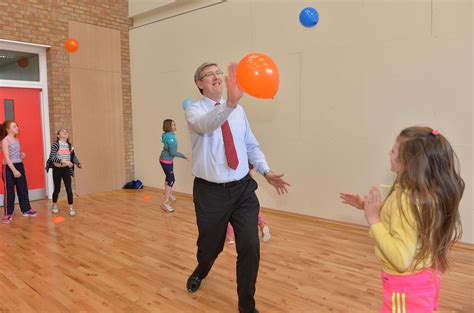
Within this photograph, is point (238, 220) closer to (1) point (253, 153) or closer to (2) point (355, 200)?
(1) point (253, 153)

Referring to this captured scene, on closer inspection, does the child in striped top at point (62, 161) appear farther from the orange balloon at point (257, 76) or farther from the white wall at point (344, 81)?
the orange balloon at point (257, 76)

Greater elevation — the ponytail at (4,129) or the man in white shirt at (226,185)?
the ponytail at (4,129)

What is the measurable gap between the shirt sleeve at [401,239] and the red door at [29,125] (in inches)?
262

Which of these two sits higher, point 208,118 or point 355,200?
point 208,118

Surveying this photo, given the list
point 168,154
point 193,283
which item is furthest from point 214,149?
point 168,154

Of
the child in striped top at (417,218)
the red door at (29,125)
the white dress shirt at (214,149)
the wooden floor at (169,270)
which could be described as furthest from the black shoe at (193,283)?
the red door at (29,125)

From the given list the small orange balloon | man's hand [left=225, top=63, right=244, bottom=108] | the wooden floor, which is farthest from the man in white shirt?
the small orange balloon

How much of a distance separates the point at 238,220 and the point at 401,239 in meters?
1.29

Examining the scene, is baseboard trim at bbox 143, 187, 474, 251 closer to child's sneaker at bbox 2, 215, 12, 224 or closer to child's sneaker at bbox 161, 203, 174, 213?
child's sneaker at bbox 161, 203, 174, 213

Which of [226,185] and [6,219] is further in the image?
[6,219]

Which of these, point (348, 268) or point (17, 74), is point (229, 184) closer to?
point (348, 268)

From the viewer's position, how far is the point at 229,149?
249 centimetres

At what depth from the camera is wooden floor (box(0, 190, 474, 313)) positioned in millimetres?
2855

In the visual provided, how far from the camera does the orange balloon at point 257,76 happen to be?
2195 mm
